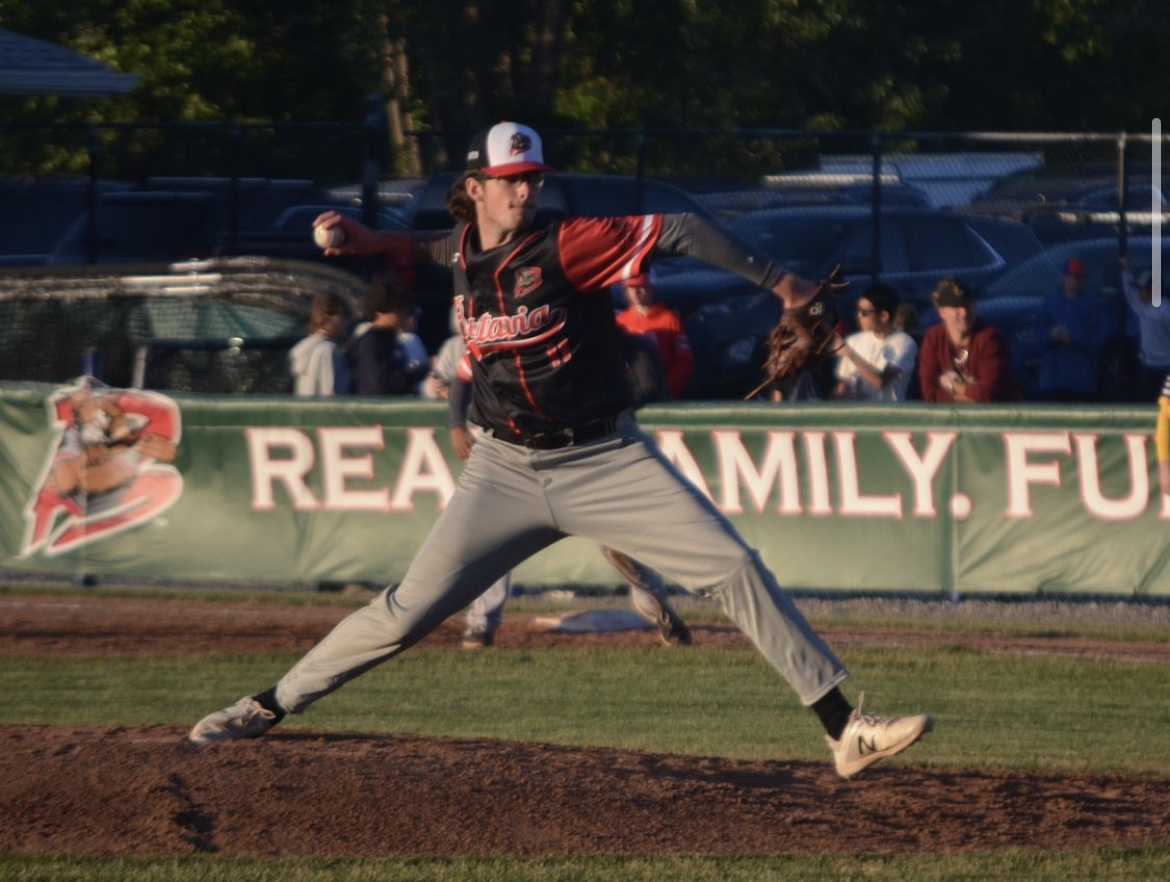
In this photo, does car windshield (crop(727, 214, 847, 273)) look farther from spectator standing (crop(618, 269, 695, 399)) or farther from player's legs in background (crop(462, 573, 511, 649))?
player's legs in background (crop(462, 573, 511, 649))

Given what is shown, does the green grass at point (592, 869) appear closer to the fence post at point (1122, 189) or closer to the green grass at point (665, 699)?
the green grass at point (665, 699)

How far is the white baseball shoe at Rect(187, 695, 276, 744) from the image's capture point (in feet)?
20.8

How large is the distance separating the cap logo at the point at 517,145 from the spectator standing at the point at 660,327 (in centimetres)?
633

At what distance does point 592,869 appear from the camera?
568 cm

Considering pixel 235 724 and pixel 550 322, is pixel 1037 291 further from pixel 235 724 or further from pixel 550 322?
pixel 235 724

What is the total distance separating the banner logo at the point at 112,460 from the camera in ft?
40.9

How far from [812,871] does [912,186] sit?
11.6 m

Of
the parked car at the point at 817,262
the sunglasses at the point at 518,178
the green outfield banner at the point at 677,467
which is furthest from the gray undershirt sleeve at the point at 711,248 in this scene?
the parked car at the point at 817,262

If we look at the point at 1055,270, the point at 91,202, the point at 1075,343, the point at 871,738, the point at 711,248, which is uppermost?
the point at 711,248

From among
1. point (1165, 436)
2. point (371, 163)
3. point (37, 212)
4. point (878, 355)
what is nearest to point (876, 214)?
point (878, 355)

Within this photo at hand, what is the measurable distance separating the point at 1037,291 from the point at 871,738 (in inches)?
429

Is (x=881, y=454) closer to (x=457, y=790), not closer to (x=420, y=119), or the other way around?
(x=457, y=790)

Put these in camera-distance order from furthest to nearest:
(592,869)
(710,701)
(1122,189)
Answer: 1. (1122,189)
2. (710,701)
3. (592,869)

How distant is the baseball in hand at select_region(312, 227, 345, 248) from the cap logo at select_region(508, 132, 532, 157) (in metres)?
0.71
